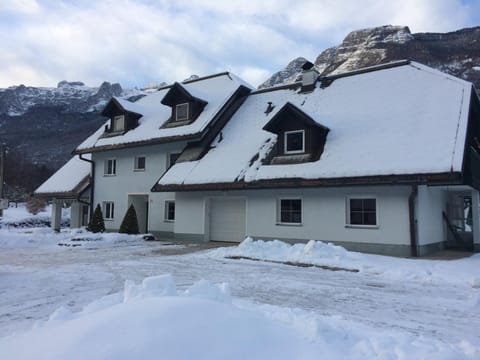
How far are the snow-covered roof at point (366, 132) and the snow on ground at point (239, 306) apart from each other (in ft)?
10.6

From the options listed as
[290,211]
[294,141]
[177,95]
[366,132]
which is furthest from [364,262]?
[177,95]

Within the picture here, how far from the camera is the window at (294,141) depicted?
16.1m

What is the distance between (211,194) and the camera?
18312 millimetres

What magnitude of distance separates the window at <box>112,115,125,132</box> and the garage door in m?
9.13

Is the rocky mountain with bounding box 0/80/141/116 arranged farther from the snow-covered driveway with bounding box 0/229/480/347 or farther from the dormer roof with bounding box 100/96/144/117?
the snow-covered driveway with bounding box 0/229/480/347

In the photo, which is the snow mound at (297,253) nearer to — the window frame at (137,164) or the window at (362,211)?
the window at (362,211)

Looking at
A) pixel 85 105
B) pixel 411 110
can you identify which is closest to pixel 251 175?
pixel 411 110

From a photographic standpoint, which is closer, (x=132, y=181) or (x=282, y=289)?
(x=282, y=289)

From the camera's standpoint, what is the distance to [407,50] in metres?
94.7

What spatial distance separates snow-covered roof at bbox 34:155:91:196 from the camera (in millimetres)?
24703

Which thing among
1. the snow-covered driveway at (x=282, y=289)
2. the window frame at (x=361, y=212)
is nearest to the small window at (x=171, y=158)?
the snow-covered driveway at (x=282, y=289)

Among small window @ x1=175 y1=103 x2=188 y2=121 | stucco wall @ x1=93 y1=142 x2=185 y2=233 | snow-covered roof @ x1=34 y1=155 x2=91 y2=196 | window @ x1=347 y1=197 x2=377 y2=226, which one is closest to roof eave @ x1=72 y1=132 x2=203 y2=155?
stucco wall @ x1=93 y1=142 x2=185 y2=233

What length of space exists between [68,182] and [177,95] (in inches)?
400

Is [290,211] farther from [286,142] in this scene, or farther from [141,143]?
[141,143]
